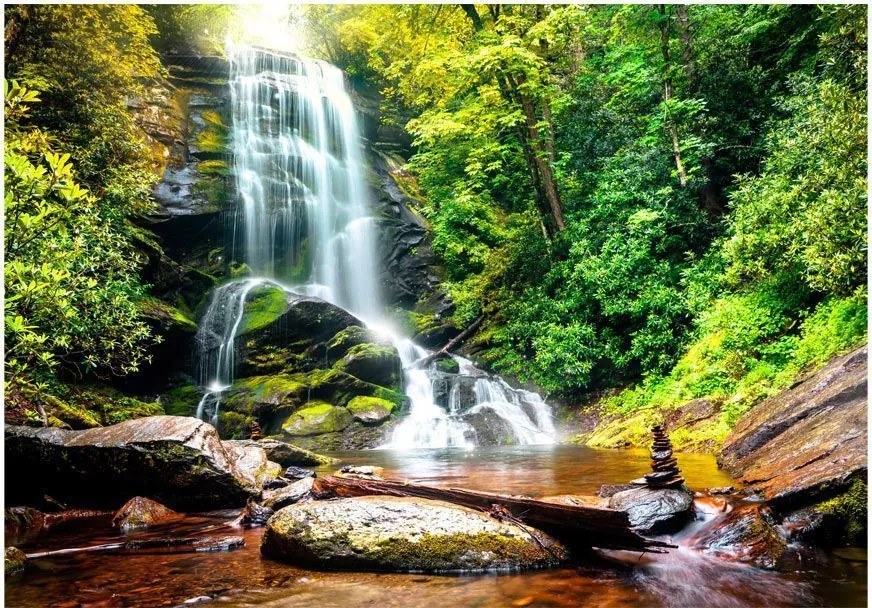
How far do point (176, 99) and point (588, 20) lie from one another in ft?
58.4

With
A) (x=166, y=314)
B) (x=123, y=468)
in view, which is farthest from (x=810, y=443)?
(x=166, y=314)

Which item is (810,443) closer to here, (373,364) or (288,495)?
(288,495)

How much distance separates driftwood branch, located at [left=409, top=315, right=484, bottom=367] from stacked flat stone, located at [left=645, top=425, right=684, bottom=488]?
13833 millimetres

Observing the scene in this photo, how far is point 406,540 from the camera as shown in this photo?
4.08 metres

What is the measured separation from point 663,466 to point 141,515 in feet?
18.1

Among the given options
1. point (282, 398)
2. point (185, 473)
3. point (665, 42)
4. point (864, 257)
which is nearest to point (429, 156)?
point (665, 42)

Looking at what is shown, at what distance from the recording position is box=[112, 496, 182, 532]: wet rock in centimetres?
572

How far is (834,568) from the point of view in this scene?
12.0ft

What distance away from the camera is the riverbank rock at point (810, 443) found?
4.32 metres

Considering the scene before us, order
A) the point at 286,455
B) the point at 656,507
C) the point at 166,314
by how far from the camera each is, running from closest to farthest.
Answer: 1. the point at 656,507
2. the point at 286,455
3. the point at 166,314

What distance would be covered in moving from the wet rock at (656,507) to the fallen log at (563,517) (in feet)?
1.03

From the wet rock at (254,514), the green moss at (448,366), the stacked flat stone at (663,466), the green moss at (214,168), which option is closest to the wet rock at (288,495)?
the wet rock at (254,514)

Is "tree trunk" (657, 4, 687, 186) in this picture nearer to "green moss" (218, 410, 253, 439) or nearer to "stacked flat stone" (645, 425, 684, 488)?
"stacked flat stone" (645, 425, 684, 488)

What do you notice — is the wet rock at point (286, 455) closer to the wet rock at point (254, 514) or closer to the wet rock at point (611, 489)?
the wet rock at point (254, 514)
